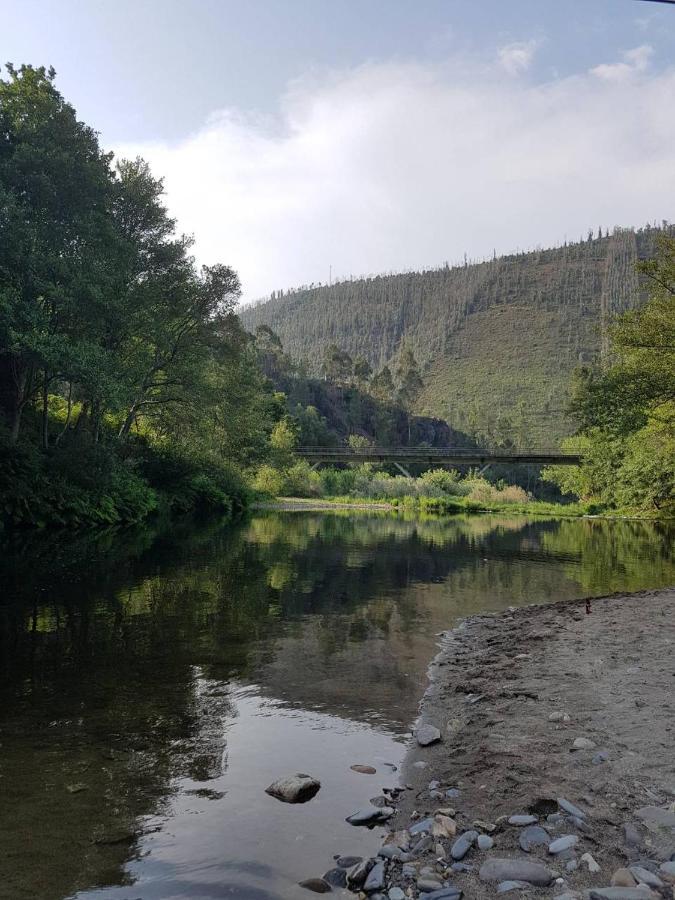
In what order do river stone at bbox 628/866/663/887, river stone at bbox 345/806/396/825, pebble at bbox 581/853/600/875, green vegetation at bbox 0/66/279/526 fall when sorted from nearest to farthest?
river stone at bbox 628/866/663/887
pebble at bbox 581/853/600/875
river stone at bbox 345/806/396/825
green vegetation at bbox 0/66/279/526

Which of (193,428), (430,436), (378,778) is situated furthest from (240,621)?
(430,436)

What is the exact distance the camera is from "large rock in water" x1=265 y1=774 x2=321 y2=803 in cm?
472

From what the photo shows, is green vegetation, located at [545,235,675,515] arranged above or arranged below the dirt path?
above

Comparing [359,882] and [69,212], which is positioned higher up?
[69,212]

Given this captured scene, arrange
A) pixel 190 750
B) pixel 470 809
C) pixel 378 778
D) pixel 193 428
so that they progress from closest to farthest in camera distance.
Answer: pixel 470 809 < pixel 378 778 < pixel 190 750 < pixel 193 428

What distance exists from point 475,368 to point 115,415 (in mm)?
162711

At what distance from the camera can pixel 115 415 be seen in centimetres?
3697

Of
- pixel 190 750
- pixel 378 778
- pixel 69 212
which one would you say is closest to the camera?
pixel 378 778

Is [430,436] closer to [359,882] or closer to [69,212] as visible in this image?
[69,212]

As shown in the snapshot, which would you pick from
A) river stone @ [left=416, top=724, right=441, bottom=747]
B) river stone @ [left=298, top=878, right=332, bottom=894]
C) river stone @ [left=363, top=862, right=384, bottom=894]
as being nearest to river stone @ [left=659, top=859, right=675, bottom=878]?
river stone @ [left=363, top=862, right=384, bottom=894]

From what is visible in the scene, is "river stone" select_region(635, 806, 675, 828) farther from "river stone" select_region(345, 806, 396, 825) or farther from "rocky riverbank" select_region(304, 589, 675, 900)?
"river stone" select_region(345, 806, 396, 825)

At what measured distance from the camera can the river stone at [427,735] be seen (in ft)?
19.1

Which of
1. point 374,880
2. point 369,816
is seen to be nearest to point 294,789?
point 369,816

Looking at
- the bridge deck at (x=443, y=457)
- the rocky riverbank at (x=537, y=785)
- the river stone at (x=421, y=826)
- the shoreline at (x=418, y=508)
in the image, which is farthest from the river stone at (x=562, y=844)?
the bridge deck at (x=443, y=457)
